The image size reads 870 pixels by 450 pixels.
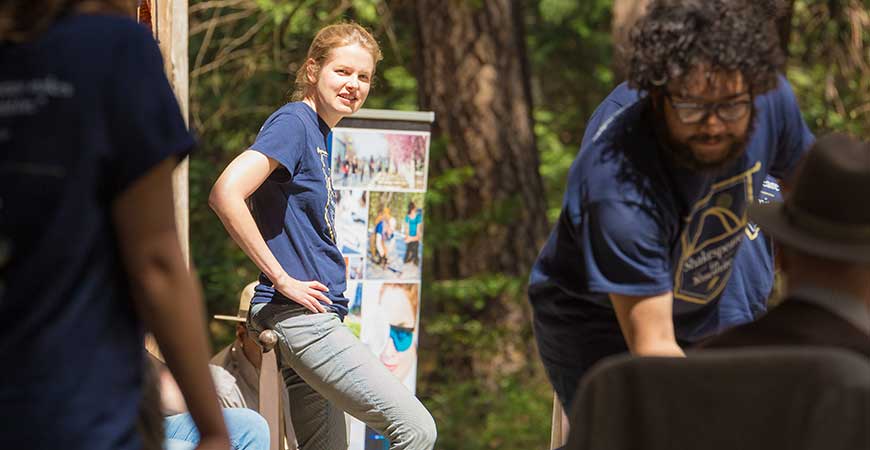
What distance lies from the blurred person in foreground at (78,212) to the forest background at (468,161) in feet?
Result: 21.8

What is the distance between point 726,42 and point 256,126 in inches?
286

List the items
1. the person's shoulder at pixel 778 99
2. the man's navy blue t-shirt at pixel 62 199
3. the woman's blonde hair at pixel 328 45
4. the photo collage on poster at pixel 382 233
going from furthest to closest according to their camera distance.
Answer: the photo collage on poster at pixel 382 233 → the woman's blonde hair at pixel 328 45 → the person's shoulder at pixel 778 99 → the man's navy blue t-shirt at pixel 62 199

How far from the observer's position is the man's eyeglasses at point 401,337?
6125 millimetres

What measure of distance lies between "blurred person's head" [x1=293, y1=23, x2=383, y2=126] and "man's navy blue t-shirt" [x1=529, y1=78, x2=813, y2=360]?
1405 mm

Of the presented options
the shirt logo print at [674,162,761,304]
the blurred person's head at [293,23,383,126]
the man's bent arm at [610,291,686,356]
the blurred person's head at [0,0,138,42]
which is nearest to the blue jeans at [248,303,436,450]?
the blurred person's head at [293,23,383,126]

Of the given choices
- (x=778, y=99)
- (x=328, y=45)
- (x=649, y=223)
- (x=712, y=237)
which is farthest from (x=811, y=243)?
(x=328, y=45)

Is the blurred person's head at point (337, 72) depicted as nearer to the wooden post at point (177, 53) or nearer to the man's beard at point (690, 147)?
the wooden post at point (177, 53)

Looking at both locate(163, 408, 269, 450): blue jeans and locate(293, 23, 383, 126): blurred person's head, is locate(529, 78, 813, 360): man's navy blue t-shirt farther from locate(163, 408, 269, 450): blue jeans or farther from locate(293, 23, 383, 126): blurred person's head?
locate(163, 408, 269, 450): blue jeans

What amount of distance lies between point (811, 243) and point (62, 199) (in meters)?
1.23

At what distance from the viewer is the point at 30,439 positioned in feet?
5.90

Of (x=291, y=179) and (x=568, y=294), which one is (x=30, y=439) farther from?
(x=291, y=179)

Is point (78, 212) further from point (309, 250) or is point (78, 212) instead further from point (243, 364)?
point (243, 364)

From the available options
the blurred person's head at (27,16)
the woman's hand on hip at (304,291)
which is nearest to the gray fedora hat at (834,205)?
the blurred person's head at (27,16)

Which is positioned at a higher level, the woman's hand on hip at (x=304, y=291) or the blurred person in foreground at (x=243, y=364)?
the woman's hand on hip at (x=304, y=291)
